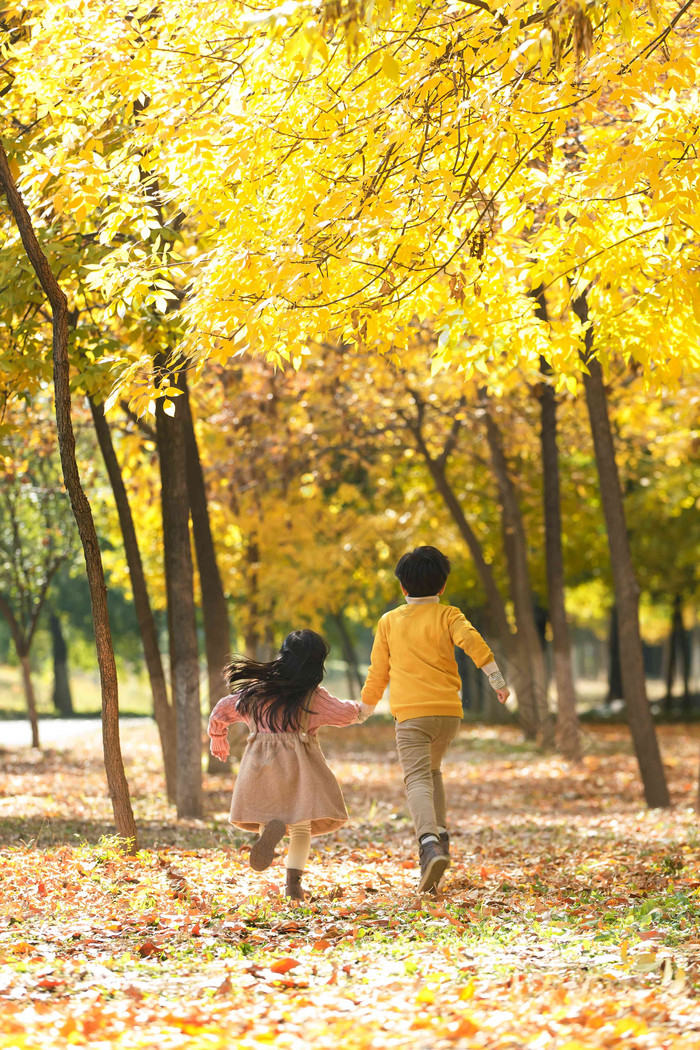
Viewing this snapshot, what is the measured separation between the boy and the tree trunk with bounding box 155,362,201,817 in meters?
3.74

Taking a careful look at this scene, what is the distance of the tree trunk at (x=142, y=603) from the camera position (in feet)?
32.5

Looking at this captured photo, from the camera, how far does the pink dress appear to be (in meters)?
5.75

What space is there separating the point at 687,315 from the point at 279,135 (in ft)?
9.38

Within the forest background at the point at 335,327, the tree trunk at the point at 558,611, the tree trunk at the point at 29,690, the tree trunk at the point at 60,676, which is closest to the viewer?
the forest background at the point at 335,327

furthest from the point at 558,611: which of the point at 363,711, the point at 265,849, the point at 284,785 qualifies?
the point at 265,849

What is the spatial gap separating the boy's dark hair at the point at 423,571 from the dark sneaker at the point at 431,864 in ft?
4.36

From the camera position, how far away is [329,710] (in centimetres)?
596

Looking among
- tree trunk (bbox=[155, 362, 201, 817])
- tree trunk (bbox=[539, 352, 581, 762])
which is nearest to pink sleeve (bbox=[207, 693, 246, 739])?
tree trunk (bbox=[155, 362, 201, 817])

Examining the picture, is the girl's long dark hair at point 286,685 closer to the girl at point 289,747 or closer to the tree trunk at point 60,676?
the girl at point 289,747

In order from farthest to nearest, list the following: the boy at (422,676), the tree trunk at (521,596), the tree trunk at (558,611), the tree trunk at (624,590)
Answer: the tree trunk at (521,596), the tree trunk at (558,611), the tree trunk at (624,590), the boy at (422,676)

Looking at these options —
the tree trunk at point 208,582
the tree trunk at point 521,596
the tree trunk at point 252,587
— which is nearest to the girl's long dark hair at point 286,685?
the tree trunk at point 208,582

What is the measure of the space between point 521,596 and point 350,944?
13.7 m

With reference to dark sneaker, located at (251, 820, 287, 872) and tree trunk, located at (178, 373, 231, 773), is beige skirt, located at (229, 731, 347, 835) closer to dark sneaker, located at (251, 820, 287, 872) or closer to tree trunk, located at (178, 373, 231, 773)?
dark sneaker, located at (251, 820, 287, 872)

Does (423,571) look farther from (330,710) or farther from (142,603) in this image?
(142,603)
